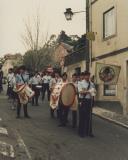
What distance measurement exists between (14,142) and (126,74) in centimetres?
1058

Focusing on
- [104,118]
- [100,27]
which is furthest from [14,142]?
[100,27]

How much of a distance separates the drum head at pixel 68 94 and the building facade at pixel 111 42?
6.42 m

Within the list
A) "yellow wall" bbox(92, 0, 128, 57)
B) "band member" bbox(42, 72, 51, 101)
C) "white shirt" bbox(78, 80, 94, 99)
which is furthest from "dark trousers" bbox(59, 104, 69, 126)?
"band member" bbox(42, 72, 51, 101)

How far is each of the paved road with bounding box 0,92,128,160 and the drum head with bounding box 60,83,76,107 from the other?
812 mm

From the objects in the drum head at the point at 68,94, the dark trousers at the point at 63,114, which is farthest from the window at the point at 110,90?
the drum head at the point at 68,94

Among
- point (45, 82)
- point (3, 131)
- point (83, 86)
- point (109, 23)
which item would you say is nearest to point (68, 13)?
point (109, 23)

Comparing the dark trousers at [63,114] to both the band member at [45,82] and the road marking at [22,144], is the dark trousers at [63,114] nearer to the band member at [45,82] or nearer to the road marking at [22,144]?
the road marking at [22,144]

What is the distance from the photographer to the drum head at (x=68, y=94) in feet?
59.7

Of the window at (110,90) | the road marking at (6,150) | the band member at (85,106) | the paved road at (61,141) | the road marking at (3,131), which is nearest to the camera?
the road marking at (6,150)

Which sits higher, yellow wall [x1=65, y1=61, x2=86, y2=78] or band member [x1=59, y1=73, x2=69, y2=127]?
yellow wall [x1=65, y1=61, x2=86, y2=78]

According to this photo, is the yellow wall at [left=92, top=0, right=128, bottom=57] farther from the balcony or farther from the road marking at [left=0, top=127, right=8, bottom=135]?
the road marking at [left=0, top=127, right=8, bottom=135]

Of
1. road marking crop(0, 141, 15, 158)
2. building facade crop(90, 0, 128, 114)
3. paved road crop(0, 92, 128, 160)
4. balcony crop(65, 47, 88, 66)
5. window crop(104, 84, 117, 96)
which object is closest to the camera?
road marking crop(0, 141, 15, 158)

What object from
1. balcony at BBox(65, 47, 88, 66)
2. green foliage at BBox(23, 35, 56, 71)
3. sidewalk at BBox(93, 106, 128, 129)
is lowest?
sidewalk at BBox(93, 106, 128, 129)

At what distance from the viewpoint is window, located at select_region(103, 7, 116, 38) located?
26297 millimetres
